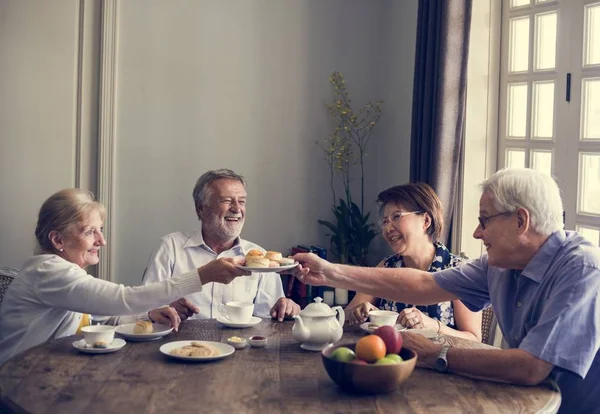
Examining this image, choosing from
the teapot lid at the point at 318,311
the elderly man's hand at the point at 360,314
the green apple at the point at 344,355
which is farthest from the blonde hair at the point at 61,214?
the green apple at the point at 344,355

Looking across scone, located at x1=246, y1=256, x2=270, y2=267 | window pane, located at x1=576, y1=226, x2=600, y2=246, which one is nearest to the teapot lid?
scone, located at x1=246, y1=256, x2=270, y2=267

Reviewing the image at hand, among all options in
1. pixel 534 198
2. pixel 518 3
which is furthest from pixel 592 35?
pixel 534 198

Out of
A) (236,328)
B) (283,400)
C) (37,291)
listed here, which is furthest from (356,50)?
(283,400)

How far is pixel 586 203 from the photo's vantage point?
3348mm

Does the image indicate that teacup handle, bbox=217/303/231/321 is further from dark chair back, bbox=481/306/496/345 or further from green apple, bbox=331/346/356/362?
dark chair back, bbox=481/306/496/345

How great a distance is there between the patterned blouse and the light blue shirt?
1.47 ft

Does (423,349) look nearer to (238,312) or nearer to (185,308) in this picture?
(238,312)

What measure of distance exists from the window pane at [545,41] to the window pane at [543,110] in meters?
0.09

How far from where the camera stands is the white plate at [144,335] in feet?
7.93

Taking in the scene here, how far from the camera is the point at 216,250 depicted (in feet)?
10.9

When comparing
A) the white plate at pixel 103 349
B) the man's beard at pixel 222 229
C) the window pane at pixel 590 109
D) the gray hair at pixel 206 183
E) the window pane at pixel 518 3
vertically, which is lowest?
the white plate at pixel 103 349

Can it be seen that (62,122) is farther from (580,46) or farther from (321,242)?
(580,46)

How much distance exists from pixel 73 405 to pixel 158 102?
2590 mm

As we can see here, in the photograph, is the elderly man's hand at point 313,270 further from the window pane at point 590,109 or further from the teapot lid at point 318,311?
the window pane at point 590,109
